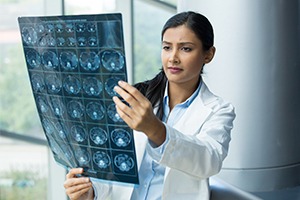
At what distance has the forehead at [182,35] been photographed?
98cm

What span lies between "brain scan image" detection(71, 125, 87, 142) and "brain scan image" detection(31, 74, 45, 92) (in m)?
0.09

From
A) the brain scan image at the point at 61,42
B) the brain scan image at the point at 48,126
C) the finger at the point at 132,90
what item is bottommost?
the brain scan image at the point at 48,126

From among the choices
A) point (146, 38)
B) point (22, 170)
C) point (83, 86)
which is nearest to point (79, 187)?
point (83, 86)

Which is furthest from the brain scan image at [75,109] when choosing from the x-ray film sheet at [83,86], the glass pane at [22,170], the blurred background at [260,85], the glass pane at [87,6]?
the glass pane at [22,170]

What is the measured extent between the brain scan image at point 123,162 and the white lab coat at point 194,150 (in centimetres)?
5

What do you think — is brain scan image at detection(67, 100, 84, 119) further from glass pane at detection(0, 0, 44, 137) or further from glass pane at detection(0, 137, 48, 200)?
glass pane at detection(0, 137, 48, 200)

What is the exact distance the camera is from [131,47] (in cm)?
294

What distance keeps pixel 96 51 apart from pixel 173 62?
16 cm

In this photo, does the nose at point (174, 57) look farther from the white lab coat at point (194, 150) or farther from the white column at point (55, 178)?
the white column at point (55, 178)

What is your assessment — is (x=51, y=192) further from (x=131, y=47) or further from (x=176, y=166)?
(x=176, y=166)

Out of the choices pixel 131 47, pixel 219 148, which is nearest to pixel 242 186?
pixel 219 148

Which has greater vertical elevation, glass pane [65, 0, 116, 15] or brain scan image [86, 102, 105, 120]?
brain scan image [86, 102, 105, 120]

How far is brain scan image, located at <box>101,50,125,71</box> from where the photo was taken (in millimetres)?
825

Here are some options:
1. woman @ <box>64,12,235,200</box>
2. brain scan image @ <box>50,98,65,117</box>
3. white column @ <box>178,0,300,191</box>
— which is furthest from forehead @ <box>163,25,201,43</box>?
white column @ <box>178,0,300,191</box>
